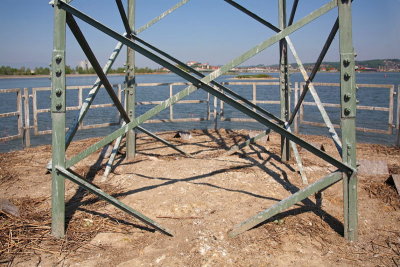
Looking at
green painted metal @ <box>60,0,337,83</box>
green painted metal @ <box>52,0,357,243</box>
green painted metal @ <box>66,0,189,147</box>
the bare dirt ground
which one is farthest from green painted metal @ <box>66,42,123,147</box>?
green painted metal @ <box>60,0,337,83</box>

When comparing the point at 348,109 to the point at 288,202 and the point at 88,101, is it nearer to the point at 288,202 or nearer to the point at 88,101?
the point at 288,202

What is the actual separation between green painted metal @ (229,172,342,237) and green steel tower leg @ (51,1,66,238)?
1.69 metres

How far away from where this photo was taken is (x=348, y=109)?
3053mm

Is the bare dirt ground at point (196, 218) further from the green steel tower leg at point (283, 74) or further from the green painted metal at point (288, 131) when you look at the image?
the green steel tower leg at point (283, 74)

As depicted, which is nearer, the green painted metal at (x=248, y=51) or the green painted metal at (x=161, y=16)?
the green painted metal at (x=248, y=51)

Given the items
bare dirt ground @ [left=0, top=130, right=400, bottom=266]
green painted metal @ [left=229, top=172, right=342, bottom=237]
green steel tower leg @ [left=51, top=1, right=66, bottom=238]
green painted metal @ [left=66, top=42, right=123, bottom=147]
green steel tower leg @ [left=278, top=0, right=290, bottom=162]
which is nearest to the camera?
bare dirt ground @ [left=0, top=130, right=400, bottom=266]

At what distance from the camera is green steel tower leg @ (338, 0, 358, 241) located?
3.00 meters

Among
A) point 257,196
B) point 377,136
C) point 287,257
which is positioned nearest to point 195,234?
point 287,257

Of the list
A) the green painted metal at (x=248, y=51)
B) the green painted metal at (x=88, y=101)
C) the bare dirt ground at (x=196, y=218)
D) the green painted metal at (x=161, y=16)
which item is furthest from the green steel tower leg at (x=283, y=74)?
the green painted metal at (x=88, y=101)

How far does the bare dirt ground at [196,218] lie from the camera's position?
2.85m

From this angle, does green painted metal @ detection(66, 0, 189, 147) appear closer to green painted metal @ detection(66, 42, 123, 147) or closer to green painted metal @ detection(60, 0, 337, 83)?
green painted metal @ detection(66, 42, 123, 147)

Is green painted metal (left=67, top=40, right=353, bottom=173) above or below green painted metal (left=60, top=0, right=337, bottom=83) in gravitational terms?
below

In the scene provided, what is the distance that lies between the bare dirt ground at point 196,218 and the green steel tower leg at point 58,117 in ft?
0.76

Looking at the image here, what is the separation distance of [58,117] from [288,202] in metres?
2.35
